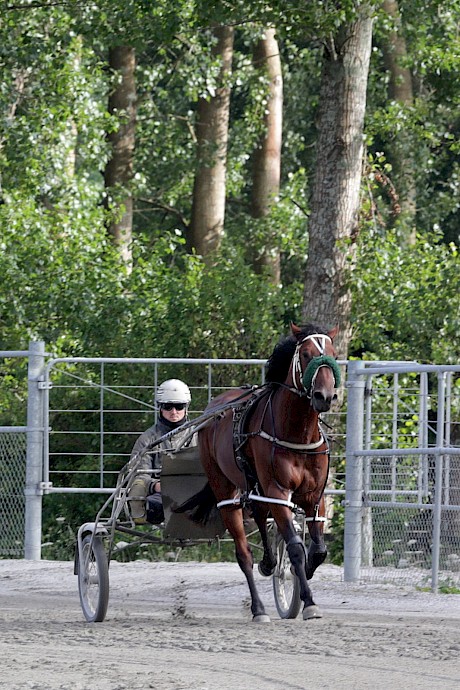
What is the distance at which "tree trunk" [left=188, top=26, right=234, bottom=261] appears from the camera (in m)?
26.6

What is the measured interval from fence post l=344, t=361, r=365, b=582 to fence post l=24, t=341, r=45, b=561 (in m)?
2.96

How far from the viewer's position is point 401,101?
2714 cm

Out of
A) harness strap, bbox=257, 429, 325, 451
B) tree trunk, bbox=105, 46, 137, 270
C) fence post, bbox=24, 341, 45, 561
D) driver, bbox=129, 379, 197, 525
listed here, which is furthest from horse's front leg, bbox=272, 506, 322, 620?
tree trunk, bbox=105, 46, 137, 270

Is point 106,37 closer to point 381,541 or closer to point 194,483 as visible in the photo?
point 381,541

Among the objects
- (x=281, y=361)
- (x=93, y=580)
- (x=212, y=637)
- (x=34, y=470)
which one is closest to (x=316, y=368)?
(x=281, y=361)

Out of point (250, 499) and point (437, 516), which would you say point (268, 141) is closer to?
point (437, 516)

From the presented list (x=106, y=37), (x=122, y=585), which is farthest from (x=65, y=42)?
(x=122, y=585)

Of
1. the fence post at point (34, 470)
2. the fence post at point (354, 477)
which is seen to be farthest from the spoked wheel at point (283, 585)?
the fence post at point (34, 470)

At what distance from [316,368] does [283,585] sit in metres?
1.79

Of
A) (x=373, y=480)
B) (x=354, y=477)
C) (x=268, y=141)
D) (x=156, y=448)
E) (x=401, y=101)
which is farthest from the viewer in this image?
(x=268, y=141)

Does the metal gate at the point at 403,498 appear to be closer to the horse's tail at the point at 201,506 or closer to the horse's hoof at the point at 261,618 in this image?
the horse's tail at the point at 201,506

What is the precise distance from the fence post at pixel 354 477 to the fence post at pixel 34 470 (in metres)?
2.96

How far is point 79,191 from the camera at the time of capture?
2591 cm

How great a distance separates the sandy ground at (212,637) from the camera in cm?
765
